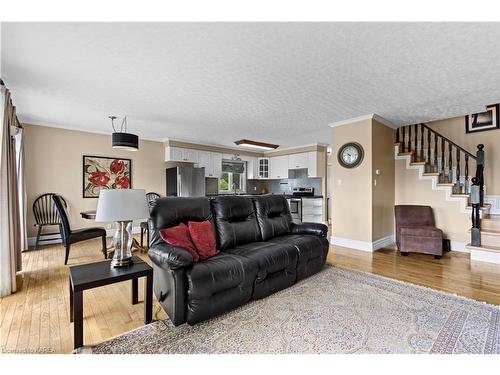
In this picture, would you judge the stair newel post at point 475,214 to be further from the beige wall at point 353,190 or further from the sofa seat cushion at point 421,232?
the beige wall at point 353,190

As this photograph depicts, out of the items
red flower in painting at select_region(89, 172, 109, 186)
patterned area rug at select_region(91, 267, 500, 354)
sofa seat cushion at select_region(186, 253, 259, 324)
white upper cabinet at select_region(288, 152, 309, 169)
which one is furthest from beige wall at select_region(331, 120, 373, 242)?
red flower in painting at select_region(89, 172, 109, 186)

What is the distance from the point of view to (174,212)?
250 centimetres

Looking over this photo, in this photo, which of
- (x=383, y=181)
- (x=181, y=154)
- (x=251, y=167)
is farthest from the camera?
(x=251, y=167)

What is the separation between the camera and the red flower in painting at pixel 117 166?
5.58 m

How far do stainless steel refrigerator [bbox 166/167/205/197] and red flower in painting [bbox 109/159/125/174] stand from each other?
107 centimetres

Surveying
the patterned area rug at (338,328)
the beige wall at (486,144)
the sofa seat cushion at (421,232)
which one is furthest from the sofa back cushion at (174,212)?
the beige wall at (486,144)

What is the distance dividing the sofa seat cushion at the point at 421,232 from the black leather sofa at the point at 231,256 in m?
1.74

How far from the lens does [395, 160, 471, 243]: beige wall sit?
4359mm

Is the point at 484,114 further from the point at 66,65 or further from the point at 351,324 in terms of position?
the point at 66,65

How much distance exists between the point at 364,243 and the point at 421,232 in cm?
86

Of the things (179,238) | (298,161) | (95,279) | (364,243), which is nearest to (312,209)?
(298,161)

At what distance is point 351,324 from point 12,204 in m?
3.60

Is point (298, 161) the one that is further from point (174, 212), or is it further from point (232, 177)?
point (174, 212)
